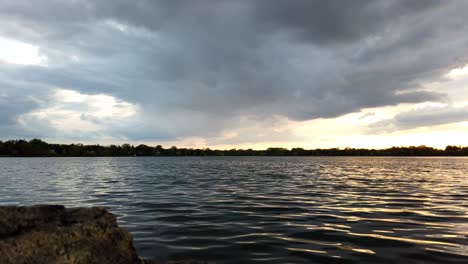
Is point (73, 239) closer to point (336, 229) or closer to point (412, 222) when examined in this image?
point (336, 229)

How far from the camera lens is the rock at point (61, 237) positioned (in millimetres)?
4848

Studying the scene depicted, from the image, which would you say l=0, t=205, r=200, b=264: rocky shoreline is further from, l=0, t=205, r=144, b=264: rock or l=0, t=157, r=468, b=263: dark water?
l=0, t=157, r=468, b=263: dark water

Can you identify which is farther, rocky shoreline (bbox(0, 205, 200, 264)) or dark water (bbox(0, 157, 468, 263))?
dark water (bbox(0, 157, 468, 263))

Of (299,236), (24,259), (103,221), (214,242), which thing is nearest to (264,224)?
(299,236)

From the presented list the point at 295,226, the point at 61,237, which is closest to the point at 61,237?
the point at 61,237

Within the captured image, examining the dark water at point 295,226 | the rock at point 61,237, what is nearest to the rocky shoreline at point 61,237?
the rock at point 61,237

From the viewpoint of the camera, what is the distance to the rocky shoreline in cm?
484

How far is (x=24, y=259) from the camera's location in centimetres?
475

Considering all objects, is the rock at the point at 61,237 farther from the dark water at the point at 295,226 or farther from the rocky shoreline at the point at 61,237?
the dark water at the point at 295,226

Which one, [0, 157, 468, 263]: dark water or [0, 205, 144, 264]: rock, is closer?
[0, 205, 144, 264]: rock

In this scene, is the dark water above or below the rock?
below

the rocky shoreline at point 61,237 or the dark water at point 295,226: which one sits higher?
the rocky shoreline at point 61,237

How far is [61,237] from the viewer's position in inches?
204

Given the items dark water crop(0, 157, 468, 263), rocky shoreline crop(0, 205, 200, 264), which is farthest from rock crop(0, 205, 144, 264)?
dark water crop(0, 157, 468, 263)
